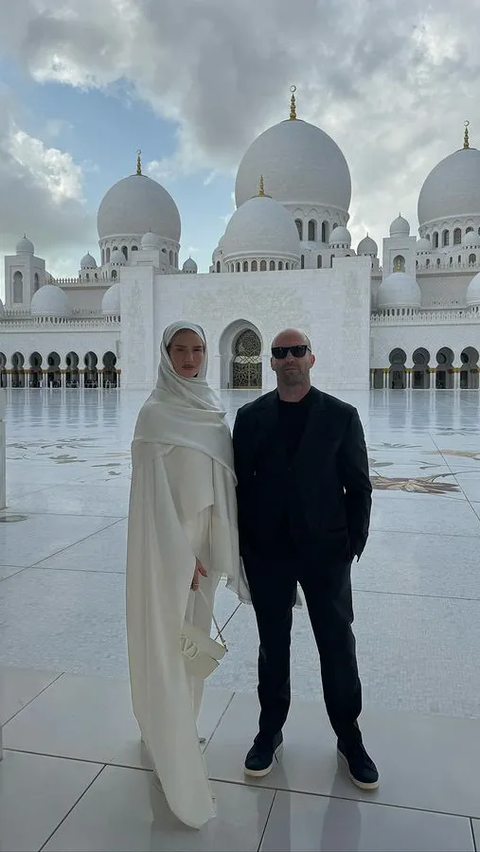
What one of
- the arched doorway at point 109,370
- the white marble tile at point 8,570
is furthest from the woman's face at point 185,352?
the arched doorway at point 109,370

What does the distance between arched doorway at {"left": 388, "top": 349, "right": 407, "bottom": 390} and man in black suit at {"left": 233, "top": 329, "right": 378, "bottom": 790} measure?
97.3 feet

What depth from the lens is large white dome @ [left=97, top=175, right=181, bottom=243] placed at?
117 ft

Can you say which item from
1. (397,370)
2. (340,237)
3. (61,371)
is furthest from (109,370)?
(397,370)

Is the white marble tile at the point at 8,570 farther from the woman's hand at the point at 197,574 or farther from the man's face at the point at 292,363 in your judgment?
the man's face at the point at 292,363

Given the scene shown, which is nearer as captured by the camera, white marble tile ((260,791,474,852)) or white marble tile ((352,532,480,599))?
white marble tile ((260,791,474,852))

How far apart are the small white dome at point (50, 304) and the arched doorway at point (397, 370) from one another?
16715 mm

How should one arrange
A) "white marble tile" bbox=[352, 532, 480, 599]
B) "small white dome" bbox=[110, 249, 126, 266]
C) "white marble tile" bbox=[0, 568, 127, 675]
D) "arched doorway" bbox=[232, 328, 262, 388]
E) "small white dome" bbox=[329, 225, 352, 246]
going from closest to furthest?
"white marble tile" bbox=[0, 568, 127, 675], "white marble tile" bbox=[352, 532, 480, 599], "arched doorway" bbox=[232, 328, 262, 388], "small white dome" bbox=[329, 225, 352, 246], "small white dome" bbox=[110, 249, 126, 266]

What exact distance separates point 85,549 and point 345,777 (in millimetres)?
1980

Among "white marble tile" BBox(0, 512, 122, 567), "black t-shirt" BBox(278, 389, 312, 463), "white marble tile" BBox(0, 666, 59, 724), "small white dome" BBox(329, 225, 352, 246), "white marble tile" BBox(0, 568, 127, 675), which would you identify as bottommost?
"white marble tile" BBox(0, 666, 59, 724)

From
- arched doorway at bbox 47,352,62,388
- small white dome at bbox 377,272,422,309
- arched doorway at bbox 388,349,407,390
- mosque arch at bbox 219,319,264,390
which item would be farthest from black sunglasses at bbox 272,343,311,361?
arched doorway at bbox 47,352,62,388

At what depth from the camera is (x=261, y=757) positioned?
4.98 ft

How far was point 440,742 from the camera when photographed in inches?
63.6

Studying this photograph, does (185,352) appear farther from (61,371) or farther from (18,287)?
(18,287)

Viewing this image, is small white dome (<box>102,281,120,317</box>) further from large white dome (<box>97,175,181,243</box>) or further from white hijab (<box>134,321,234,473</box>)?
white hijab (<box>134,321,234,473</box>)
